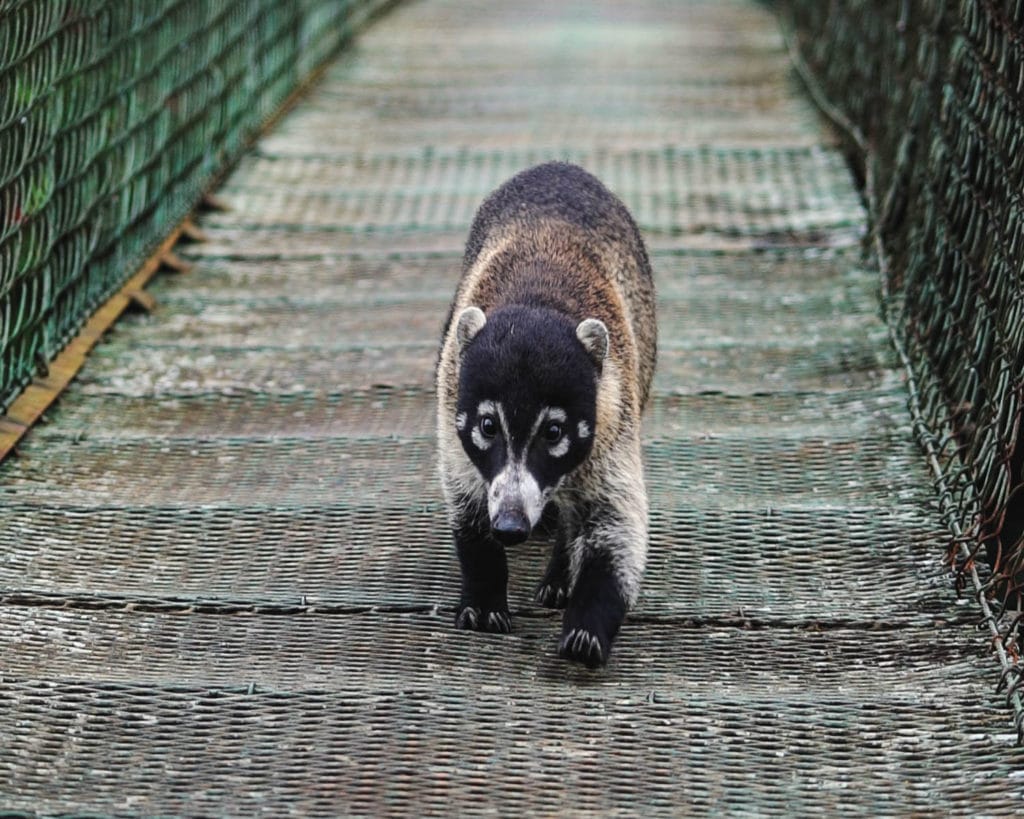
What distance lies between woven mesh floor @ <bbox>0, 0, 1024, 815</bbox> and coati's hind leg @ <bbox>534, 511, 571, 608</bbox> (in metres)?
0.11

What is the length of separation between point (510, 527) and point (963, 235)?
2.37m

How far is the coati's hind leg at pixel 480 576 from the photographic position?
4277 mm

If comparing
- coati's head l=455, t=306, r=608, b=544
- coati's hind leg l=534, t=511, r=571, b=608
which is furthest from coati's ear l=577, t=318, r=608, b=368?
coati's hind leg l=534, t=511, r=571, b=608

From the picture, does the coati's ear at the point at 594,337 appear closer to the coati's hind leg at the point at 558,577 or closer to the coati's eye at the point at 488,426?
the coati's eye at the point at 488,426

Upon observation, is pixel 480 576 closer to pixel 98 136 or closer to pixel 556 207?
pixel 556 207

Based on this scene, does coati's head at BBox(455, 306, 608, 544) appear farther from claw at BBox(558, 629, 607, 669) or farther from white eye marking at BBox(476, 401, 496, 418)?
claw at BBox(558, 629, 607, 669)

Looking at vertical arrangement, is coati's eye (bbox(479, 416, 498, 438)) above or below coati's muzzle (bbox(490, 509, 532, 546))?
above

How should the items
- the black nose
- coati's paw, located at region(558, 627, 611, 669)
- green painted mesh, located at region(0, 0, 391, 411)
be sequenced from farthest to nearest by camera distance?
green painted mesh, located at region(0, 0, 391, 411)
coati's paw, located at region(558, 627, 611, 669)
the black nose

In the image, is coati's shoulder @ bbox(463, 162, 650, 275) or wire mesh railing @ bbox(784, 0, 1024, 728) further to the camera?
coati's shoulder @ bbox(463, 162, 650, 275)

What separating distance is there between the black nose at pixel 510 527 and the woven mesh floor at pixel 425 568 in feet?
1.20

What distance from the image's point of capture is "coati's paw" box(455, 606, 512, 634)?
4.27 m

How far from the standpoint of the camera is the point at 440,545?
4.79 metres

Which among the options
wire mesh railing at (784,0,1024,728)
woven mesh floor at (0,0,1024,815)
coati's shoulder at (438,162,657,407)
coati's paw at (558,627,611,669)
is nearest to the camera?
woven mesh floor at (0,0,1024,815)

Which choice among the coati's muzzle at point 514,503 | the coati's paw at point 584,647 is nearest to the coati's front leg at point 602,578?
the coati's paw at point 584,647
